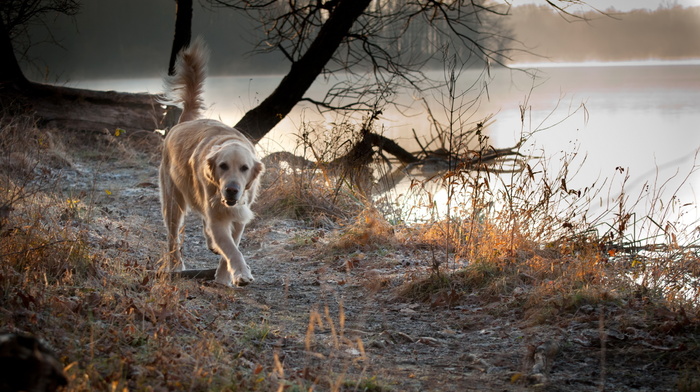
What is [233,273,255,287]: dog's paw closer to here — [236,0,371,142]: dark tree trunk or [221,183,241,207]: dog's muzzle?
[221,183,241,207]: dog's muzzle

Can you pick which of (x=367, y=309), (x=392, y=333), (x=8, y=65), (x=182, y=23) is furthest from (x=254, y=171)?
(x=8, y=65)

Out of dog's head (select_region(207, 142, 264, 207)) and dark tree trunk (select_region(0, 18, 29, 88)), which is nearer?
dog's head (select_region(207, 142, 264, 207))

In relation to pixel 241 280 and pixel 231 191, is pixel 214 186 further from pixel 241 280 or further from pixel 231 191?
pixel 241 280

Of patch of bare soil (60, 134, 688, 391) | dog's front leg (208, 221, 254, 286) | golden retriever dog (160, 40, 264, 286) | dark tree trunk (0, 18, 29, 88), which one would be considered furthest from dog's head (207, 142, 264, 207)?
dark tree trunk (0, 18, 29, 88)

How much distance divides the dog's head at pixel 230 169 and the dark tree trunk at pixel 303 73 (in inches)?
210

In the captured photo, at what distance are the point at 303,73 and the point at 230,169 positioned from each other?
6118mm

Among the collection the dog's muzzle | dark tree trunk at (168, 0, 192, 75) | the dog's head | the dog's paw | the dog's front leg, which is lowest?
the dog's paw

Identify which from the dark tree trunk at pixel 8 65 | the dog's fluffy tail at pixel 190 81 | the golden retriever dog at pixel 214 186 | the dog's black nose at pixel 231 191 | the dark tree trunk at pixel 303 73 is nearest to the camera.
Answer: the dog's black nose at pixel 231 191

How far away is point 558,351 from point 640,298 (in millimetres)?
996

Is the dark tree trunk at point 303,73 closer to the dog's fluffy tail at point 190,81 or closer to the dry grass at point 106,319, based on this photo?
the dog's fluffy tail at point 190,81

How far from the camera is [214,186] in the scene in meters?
5.32

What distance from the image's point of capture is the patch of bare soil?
3.52 meters

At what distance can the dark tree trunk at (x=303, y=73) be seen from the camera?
10453 mm

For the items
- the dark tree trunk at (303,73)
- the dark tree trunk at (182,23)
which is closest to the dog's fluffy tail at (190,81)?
the dark tree trunk at (303,73)
